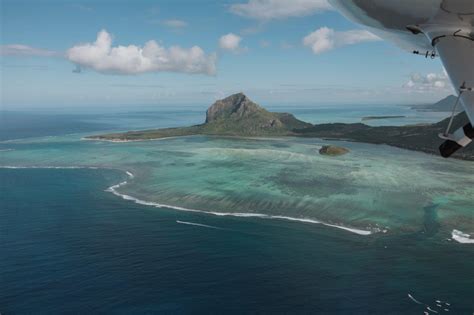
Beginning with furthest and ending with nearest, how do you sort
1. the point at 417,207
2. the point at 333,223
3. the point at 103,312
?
the point at 417,207 → the point at 333,223 → the point at 103,312

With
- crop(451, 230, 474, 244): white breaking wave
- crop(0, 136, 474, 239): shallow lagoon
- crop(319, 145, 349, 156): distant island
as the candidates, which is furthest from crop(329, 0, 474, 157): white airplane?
crop(319, 145, 349, 156): distant island

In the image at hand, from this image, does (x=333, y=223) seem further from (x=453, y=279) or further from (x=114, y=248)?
(x=114, y=248)

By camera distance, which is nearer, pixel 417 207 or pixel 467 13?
pixel 467 13

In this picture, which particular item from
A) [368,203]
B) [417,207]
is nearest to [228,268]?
[368,203]

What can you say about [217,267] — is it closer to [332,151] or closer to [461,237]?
[461,237]

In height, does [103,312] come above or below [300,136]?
below

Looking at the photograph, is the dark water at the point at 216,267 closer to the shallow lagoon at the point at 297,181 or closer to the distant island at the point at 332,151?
the shallow lagoon at the point at 297,181

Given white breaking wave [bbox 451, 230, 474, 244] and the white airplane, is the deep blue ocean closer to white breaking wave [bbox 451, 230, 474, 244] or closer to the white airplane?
white breaking wave [bbox 451, 230, 474, 244]
